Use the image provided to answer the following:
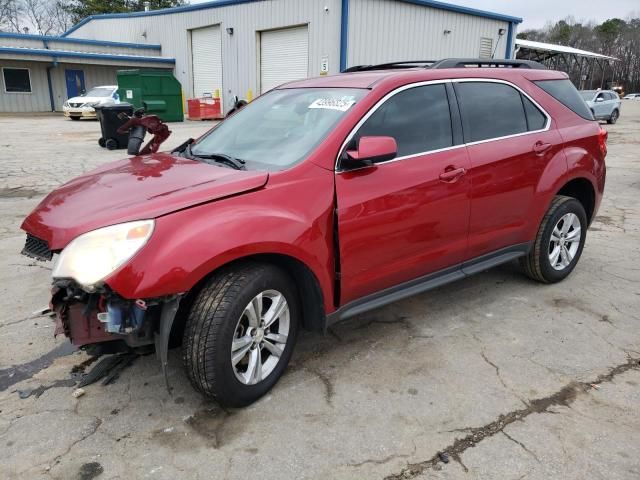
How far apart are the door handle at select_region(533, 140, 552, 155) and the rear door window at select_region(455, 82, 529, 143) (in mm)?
144

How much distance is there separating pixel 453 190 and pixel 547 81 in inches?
65.7

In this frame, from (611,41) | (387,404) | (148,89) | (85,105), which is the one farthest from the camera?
(611,41)

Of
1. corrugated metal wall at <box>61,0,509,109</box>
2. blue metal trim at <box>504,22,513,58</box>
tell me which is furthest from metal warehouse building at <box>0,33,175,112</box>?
blue metal trim at <box>504,22,513,58</box>

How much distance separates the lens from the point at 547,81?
4.34m

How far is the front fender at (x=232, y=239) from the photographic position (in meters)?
2.36

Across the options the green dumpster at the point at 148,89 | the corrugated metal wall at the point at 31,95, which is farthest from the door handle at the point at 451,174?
the corrugated metal wall at the point at 31,95

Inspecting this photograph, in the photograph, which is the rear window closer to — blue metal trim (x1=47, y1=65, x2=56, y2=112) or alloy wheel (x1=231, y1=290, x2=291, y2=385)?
alloy wheel (x1=231, y1=290, x2=291, y2=385)

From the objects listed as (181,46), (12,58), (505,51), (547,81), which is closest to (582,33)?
(505,51)

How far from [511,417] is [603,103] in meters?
25.1

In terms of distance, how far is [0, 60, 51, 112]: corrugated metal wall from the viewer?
27.3 metres

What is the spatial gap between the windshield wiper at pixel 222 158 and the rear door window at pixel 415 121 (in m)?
0.73

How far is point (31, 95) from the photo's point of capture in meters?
28.2

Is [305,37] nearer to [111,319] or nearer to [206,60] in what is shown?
[206,60]

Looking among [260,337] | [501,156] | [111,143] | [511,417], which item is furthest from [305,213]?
[111,143]
